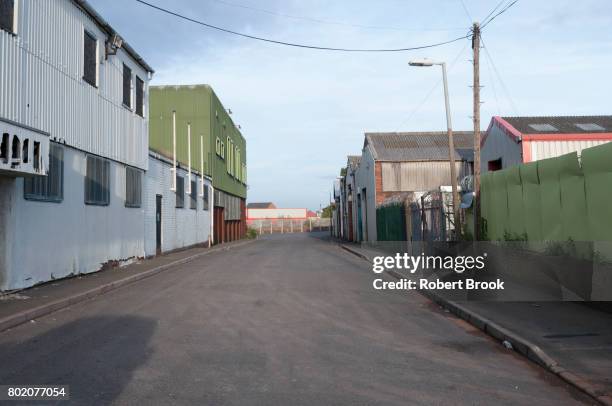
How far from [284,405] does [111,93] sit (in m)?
14.0

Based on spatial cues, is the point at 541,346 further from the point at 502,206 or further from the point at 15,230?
the point at 15,230

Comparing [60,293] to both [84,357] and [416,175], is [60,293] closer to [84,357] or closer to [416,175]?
[84,357]

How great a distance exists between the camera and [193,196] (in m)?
30.3

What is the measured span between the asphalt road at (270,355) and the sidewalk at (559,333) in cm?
18

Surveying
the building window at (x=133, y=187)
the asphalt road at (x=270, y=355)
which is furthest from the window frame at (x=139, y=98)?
the asphalt road at (x=270, y=355)

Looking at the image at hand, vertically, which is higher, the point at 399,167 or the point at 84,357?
the point at 399,167

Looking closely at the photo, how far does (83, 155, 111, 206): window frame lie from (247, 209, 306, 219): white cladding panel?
102 meters

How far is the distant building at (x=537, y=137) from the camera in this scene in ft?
55.4

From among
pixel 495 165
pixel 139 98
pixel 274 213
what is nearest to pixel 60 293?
pixel 139 98

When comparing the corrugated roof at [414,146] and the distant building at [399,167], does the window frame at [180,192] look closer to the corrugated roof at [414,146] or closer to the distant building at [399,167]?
the distant building at [399,167]

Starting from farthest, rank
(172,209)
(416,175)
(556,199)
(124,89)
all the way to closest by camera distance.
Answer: (416,175)
(172,209)
(124,89)
(556,199)

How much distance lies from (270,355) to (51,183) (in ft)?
28.1

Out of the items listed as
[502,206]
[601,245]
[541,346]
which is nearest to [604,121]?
[502,206]

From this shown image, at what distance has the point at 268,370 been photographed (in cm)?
564
